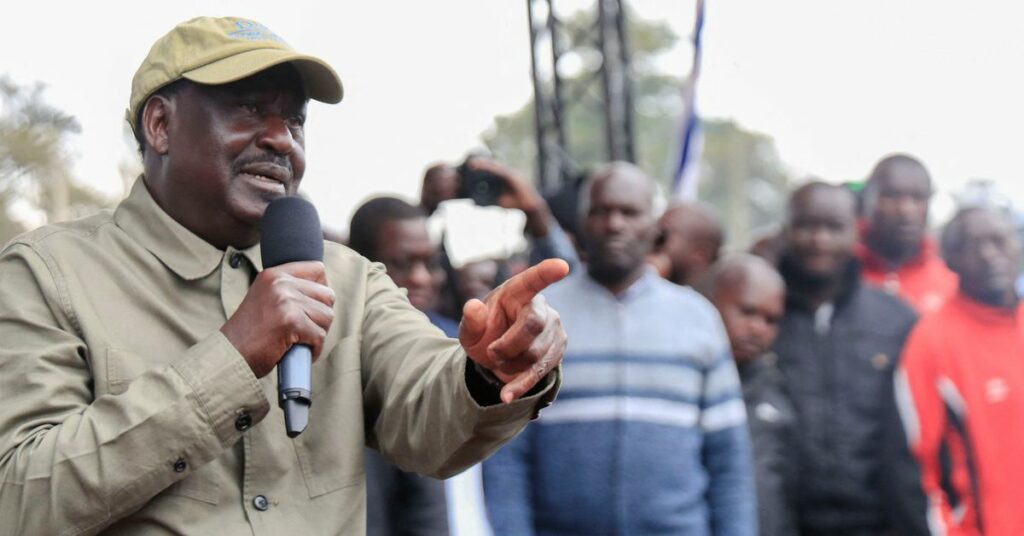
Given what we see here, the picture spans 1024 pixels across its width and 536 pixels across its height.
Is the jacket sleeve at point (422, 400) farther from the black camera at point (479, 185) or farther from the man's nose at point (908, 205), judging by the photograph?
the man's nose at point (908, 205)

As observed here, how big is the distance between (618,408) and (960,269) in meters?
1.90

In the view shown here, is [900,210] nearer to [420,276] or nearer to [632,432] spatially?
[632,432]

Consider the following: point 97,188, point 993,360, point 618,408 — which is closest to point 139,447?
point 618,408

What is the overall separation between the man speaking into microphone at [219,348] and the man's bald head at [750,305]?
2.94 meters

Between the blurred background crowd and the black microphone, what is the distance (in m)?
2.26

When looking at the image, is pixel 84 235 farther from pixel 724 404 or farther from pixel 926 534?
pixel 926 534

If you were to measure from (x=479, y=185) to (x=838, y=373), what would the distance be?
1.81 metres

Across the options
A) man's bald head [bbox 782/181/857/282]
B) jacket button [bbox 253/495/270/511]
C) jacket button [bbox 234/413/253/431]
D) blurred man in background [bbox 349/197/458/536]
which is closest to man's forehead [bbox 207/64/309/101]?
jacket button [bbox 234/413/253/431]

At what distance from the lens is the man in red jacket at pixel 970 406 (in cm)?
540

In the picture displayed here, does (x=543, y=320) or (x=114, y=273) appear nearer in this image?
(x=543, y=320)

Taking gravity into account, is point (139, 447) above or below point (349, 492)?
above

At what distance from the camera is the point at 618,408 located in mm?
4742

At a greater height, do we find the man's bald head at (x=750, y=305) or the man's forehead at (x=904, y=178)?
the man's forehead at (x=904, y=178)

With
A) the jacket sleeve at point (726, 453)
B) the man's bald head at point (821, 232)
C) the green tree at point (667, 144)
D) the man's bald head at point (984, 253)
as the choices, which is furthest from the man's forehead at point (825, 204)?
the green tree at point (667, 144)
